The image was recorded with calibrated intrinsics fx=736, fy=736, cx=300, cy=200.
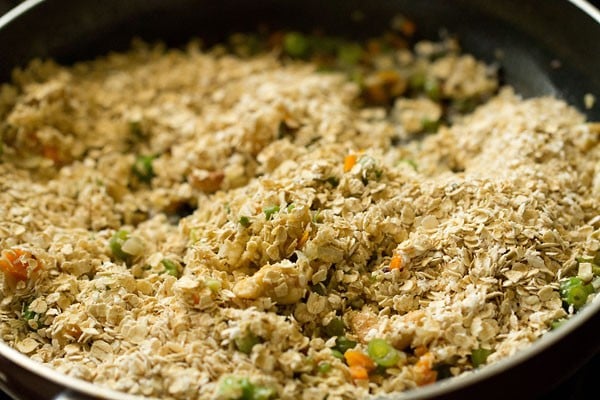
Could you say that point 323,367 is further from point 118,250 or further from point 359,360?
point 118,250

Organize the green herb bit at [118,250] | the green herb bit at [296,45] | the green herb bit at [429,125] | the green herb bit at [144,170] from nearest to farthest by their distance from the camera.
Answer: the green herb bit at [118,250], the green herb bit at [144,170], the green herb bit at [429,125], the green herb bit at [296,45]

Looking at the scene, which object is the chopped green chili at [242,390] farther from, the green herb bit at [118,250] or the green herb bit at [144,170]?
the green herb bit at [144,170]

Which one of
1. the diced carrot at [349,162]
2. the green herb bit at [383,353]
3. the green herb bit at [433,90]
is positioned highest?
the green herb bit at [433,90]

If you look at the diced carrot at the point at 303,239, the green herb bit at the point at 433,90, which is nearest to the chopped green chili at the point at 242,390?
the diced carrot at the point at 303,239

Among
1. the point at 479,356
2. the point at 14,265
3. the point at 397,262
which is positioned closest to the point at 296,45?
the point at 397,262

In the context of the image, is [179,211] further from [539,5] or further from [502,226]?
[539,5]
